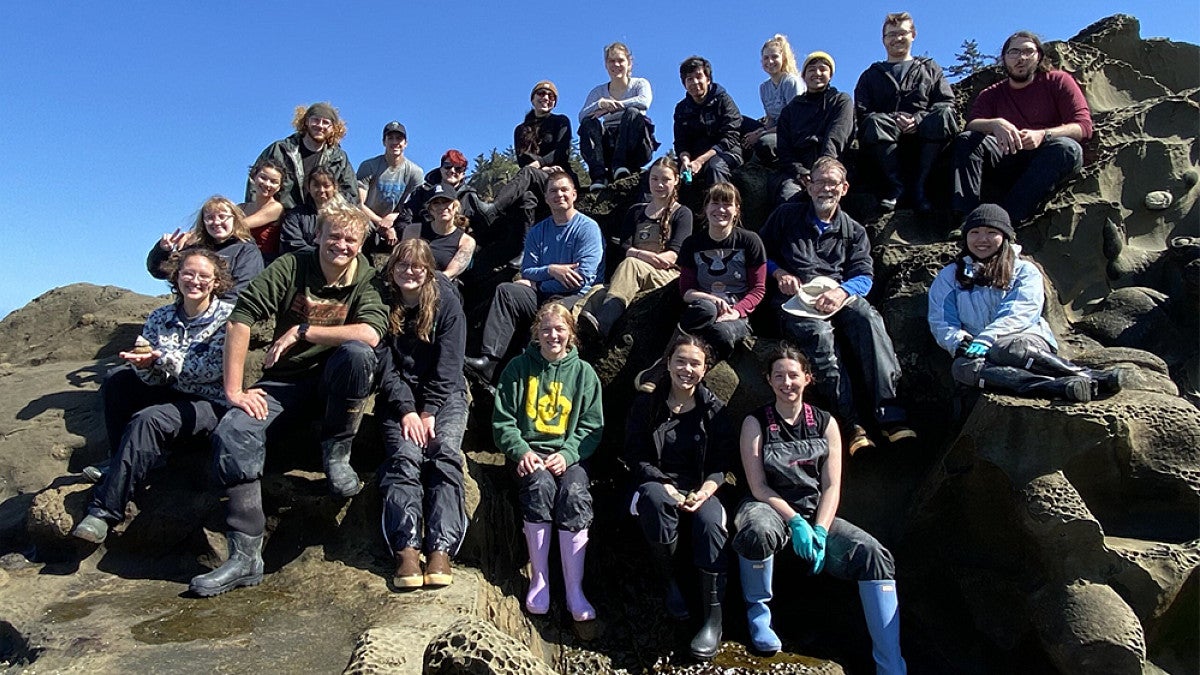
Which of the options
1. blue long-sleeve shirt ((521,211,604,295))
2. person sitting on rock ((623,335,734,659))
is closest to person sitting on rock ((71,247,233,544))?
blue long-sleeve shirt ((521,211,604,295))

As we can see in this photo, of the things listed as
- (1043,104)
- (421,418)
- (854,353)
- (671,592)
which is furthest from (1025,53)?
(421,418)

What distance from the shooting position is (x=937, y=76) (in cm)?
749

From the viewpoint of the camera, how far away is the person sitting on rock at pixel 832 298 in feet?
17.2

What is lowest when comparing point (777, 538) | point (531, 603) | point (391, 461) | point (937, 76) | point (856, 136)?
point (531, 603)

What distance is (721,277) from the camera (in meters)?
5.78

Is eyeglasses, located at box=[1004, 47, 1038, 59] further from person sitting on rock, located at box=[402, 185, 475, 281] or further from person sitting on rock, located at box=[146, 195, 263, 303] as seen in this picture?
person sitting on rock, located at box=[146, 195, 263, 303]

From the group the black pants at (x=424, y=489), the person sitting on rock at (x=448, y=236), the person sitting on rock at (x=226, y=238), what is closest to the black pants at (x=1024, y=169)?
the person sitting on rock at (x=448, y=236)

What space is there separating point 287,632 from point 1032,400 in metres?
4.31

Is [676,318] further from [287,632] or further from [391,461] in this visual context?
[287,632]

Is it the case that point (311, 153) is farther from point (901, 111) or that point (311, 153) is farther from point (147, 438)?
point (901, 111)

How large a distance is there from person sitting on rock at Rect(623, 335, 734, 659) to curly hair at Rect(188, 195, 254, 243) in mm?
3329

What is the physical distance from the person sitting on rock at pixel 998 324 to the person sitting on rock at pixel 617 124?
3.97 metres

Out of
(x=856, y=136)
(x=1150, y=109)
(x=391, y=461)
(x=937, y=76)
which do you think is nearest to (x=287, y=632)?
(x=391, y=461)

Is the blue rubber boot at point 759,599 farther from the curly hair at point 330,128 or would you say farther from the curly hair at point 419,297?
the curly hair at point 330,128
